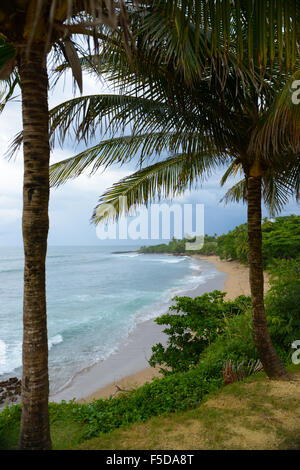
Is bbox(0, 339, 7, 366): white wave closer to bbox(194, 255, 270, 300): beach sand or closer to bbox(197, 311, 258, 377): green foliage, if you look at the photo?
bbox(197, 311, 258, 377): green foliage

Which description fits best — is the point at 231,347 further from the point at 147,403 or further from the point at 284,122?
the point at 284,122

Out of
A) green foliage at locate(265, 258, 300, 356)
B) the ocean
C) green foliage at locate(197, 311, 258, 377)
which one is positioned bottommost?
the ocean

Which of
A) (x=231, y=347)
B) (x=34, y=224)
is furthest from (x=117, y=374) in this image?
(x=34, y=224)

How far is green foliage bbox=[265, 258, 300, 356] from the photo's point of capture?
601 centimetres

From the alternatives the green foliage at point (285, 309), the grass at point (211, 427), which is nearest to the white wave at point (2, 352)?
the grass at point (211, 427)

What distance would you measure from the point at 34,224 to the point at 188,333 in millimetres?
5021

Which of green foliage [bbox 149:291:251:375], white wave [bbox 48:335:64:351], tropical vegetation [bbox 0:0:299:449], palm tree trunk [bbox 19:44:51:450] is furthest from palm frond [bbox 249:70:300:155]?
white wave [bbox 48:335:64:351]

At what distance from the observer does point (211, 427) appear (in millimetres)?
3820

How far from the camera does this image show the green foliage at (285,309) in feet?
19.7

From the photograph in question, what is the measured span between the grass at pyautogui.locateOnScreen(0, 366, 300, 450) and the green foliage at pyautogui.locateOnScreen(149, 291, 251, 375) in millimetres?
1919

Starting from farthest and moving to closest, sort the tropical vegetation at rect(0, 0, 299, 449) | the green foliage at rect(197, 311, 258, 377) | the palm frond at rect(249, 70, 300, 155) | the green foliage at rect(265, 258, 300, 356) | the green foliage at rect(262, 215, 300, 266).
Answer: the green foliage at rect(262, 215, 300, 266) < the green foliage at rect(265, 258, 300, 356) < the green foliage at rect(197, 311, 258, 377) < the palm frond at rect(249, 70, 300, 155) < the tropical vegetation at rect(0, 0, 299, 449)

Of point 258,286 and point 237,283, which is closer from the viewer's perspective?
point 258,286

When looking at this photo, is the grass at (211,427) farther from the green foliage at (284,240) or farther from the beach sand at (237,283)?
the green foliage at (284,240)
